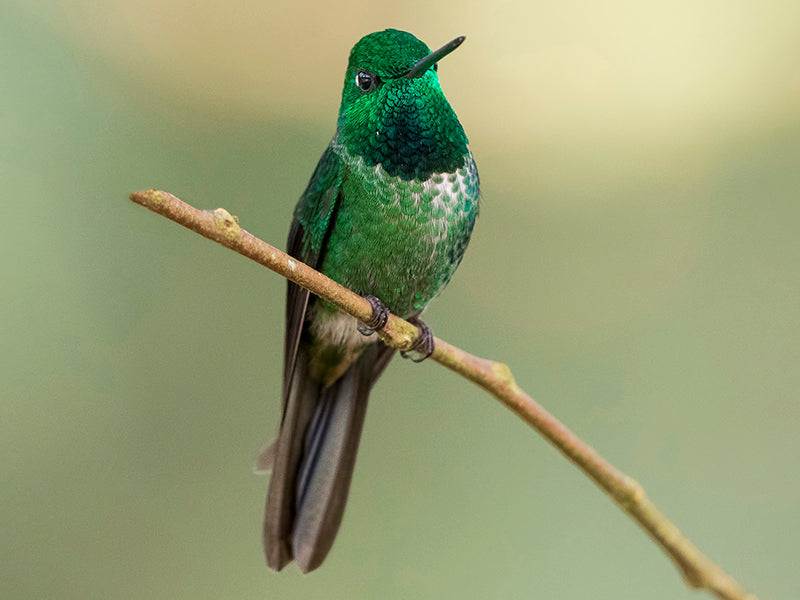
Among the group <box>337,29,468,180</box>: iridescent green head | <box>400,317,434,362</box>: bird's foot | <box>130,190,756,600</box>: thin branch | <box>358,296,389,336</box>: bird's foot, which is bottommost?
<box>130,190,756,600</box>: thin branch

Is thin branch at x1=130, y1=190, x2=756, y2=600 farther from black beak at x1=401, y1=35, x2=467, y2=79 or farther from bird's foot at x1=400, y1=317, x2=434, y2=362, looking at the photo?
black beak at x1=401, y1=35, x2=467, y2=79

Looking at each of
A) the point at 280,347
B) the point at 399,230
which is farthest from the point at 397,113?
the point at 280,347

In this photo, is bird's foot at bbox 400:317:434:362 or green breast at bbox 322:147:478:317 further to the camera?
bird's foot at bbox 400:317:434:362

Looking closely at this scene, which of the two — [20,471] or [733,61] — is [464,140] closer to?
[20,471]

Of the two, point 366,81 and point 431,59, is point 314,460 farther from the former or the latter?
point 431,59

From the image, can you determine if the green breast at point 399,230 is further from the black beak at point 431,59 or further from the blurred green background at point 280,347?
the blurred green background at point 280,347

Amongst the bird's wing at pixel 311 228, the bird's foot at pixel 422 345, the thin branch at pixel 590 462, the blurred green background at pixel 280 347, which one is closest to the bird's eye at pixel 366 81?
the bird's wing at pixel 311 228

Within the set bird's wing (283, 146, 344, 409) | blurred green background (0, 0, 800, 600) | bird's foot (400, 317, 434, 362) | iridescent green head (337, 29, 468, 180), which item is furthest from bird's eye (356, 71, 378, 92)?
blurred green background (0, 0, 800, 600)
